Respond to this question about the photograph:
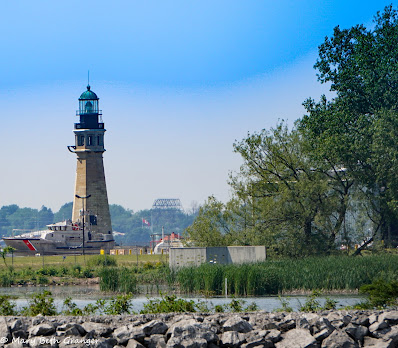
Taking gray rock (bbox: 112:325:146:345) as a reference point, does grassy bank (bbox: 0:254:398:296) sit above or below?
above

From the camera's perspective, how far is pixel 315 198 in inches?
1885

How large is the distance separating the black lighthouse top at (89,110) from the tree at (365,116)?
4453 centimetres

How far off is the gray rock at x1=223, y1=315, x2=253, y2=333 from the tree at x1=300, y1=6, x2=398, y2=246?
113ft

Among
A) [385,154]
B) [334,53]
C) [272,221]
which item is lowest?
[272,221]

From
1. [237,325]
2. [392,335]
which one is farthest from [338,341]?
[237,325]

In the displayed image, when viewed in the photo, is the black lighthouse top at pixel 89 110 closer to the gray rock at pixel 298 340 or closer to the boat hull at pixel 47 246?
the boat hull at pixel 47 246

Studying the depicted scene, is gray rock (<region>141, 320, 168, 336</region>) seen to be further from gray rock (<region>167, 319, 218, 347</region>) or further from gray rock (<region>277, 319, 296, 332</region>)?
gray rock (<region>277, 319, 296, 332</region>)

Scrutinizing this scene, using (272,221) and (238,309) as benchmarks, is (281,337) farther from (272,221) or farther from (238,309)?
(272,221)

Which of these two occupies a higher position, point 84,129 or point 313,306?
point 84,129

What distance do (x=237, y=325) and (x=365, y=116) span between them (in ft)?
134

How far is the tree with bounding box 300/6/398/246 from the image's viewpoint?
154 ft

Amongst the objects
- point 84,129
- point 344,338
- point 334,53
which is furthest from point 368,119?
point 84,129

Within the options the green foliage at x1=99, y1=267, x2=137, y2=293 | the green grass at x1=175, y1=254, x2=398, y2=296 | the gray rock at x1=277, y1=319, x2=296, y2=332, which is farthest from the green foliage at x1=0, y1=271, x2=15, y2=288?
the gray rock at x1=277, y1=319, x2=296, y2=332

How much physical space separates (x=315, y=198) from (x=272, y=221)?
120 inches
